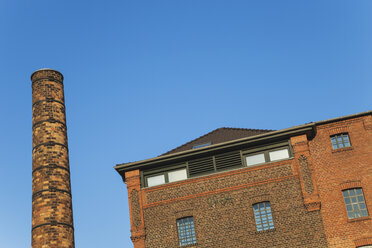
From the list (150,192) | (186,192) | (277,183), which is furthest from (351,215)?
(150,192)

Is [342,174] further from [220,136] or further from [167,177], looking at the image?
[167,177]

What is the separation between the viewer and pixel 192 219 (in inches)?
966

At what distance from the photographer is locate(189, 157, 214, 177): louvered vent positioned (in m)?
25.3

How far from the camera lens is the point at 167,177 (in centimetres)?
2567

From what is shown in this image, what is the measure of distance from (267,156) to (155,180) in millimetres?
5963

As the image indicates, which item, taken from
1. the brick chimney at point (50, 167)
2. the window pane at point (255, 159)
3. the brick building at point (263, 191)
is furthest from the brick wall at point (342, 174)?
the brick chimney at point (50, 167)

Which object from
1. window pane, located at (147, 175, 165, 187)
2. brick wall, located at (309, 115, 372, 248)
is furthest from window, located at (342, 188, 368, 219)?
window pane, located at (147, 175, 165, 187)

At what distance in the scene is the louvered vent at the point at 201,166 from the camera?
83.1ft

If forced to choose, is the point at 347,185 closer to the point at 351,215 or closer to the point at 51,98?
the point at 351,215

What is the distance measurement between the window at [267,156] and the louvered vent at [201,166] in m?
1.91

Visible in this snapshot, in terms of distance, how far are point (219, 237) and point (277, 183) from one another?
12.7ft

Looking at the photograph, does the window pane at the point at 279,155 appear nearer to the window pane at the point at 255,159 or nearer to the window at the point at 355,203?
the window pane at the point at 255,159

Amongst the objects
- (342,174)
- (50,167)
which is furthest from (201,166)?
(50,167)

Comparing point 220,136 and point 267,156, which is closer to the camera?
point 267,156
